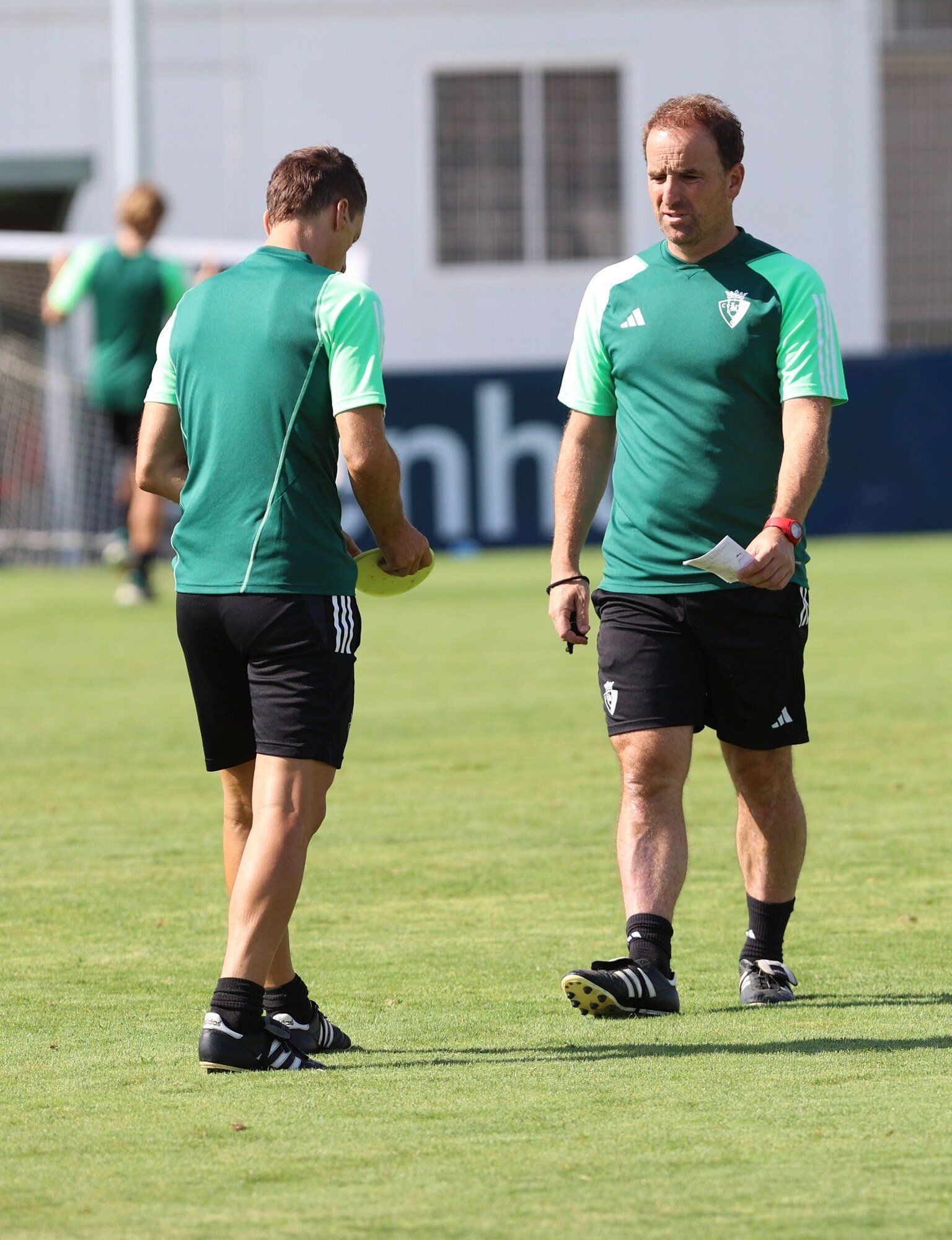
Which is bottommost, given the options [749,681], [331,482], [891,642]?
[891,642]

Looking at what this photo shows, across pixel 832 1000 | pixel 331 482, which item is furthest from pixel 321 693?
pixel 832 1000

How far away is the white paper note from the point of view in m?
4.82

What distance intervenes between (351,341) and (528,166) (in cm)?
2453

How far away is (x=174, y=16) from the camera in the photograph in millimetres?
26969

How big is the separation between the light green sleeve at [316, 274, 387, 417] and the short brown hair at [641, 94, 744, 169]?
929mm

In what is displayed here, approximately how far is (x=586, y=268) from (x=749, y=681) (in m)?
23.2

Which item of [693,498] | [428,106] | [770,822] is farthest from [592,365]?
[428,106]

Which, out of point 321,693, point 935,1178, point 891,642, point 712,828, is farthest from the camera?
point 891,642

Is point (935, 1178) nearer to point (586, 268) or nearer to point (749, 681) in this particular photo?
point (749, 681)

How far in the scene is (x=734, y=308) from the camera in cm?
507

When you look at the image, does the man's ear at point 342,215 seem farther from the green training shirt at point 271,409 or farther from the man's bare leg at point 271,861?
the man's bare leg at point 271,861

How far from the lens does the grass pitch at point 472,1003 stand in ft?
11.8

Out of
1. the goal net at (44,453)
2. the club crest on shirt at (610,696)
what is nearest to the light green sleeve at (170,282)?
the goal net at (44,453)

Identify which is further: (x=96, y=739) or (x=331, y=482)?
(x=96, y=739)
